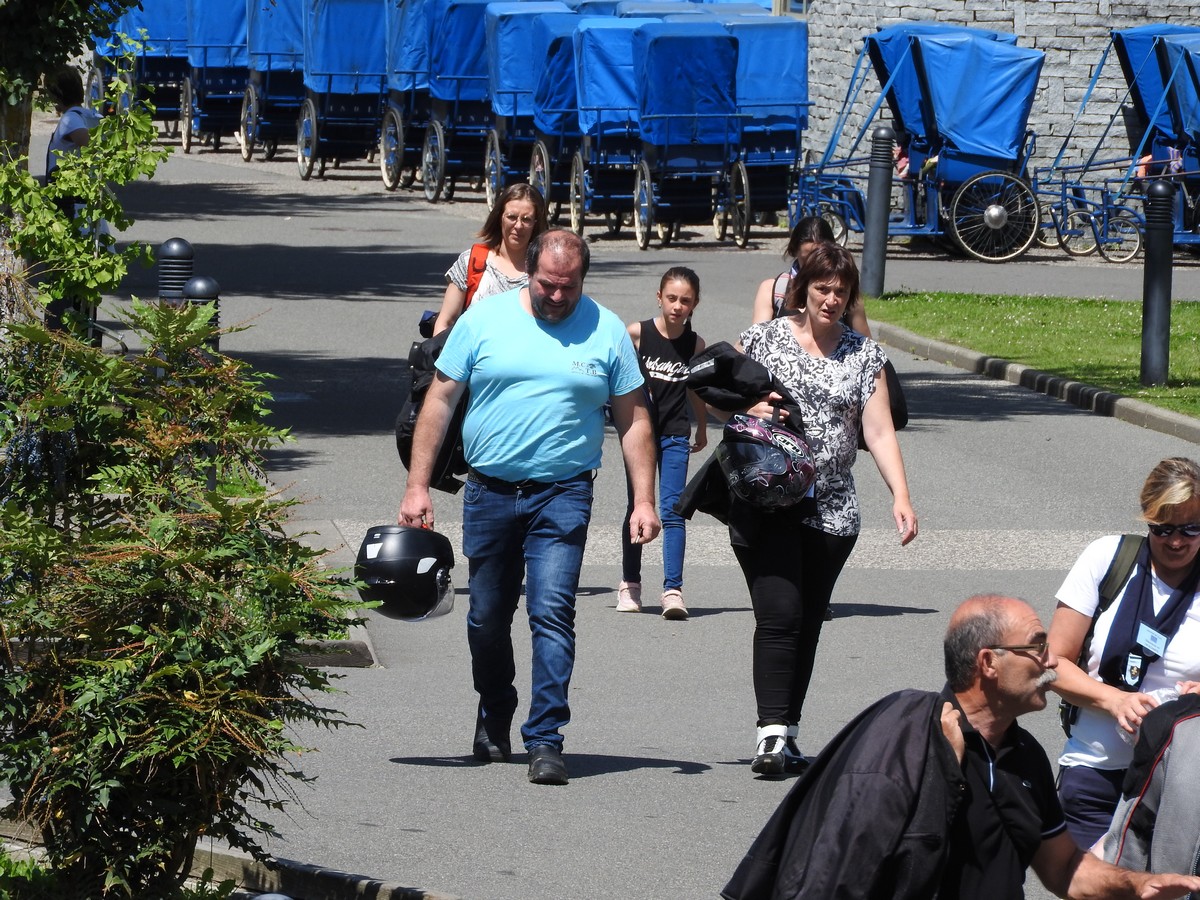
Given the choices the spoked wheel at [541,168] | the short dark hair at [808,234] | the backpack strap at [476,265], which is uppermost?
the spoked wheel at [541,168]

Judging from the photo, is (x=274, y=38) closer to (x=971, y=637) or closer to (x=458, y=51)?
(x=458, y=51)

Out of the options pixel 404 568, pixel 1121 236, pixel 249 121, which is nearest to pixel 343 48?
pixel 249 121

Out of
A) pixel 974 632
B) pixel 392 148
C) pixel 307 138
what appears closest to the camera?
pixel 974 632

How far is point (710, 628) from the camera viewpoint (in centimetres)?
895

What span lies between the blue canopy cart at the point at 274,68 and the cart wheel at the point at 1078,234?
14504 millimetres

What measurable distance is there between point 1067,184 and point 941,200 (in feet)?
5.64

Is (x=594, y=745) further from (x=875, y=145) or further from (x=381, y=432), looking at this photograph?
(x=875, y=145)

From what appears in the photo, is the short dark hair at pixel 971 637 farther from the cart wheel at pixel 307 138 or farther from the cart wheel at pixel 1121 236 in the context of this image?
the cart wheel at pixel 307 138

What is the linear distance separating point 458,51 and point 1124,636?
1029 inches

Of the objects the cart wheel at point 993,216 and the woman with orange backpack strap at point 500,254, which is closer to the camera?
the woman with orange backpack strap at point 500,254

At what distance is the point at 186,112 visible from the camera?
39156 millimetres

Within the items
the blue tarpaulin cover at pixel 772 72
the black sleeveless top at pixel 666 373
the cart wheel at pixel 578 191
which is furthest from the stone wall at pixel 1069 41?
the black sleeveless top at pixel 666 373

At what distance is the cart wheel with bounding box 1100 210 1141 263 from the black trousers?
777 inches

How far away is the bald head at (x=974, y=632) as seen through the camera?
151 inches
